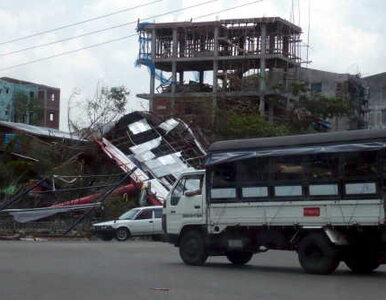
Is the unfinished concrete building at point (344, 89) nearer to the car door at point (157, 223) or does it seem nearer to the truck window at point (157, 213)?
the truck window at point (157, 213)

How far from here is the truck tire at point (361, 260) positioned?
52.8 feet

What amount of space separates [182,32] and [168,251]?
5166 centimetres

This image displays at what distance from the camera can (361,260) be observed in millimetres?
16484

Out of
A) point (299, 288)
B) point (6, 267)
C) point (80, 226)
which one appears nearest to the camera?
point (299, 288)

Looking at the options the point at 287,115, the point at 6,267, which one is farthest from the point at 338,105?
the point at 6,267

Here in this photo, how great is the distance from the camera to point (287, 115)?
61.3 meters

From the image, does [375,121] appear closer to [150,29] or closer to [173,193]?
[150,29]

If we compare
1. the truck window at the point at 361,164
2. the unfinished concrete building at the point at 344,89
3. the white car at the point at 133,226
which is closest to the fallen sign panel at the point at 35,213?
the white car at the point at 133,226

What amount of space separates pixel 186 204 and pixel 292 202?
127 inches

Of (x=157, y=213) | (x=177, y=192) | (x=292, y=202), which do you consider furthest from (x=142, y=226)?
(x=292, y=202)

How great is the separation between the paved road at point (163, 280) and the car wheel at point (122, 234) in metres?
10.7

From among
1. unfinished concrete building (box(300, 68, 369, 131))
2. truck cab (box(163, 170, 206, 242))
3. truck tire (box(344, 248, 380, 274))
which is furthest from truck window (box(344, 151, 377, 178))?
unfinished concrete building (box(300, 68, 369, 131))

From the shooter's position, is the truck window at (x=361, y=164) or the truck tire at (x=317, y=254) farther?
the truck tire at (x=317, y=254)

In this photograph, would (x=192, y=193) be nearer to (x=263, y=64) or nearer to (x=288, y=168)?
(x=288, y=168)
